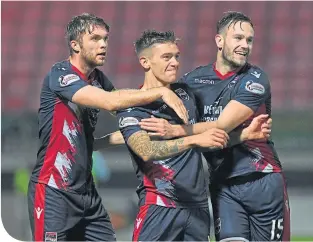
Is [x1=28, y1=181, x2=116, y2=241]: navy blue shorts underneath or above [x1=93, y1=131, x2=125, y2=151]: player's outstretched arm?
underneath

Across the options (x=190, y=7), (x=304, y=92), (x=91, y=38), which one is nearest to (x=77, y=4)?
(x=190, y=7)

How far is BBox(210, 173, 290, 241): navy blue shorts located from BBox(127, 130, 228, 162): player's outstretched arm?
504 millimetres

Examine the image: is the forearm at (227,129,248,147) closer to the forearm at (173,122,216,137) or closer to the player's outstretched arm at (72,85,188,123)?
the forearm at (173,122,216,137)

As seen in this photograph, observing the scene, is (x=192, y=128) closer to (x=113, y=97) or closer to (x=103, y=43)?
(x=113, y=97)

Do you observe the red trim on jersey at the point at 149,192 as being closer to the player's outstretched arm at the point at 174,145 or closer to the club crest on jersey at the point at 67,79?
the player's outstretched arm at the point at 174,145

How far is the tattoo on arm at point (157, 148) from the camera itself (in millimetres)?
5016

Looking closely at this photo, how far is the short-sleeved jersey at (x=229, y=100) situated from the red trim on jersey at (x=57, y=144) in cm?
75

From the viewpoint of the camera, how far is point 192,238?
17.1 feet

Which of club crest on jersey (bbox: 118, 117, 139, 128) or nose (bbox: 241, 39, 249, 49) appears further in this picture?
nose (bbox: 241, 39, 249, 49)

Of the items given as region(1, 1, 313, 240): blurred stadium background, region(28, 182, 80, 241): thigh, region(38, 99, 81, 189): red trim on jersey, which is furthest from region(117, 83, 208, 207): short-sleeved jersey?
region(1, 1, 313, 240): blurred stadium background

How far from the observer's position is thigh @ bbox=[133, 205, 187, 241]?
5.16 meters

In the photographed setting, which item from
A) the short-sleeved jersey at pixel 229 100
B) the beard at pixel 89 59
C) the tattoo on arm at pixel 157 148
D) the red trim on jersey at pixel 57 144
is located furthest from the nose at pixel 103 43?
the tattoo on arm at pixel 157 148

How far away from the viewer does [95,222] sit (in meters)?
5.45

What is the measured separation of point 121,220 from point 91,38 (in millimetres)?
3892
